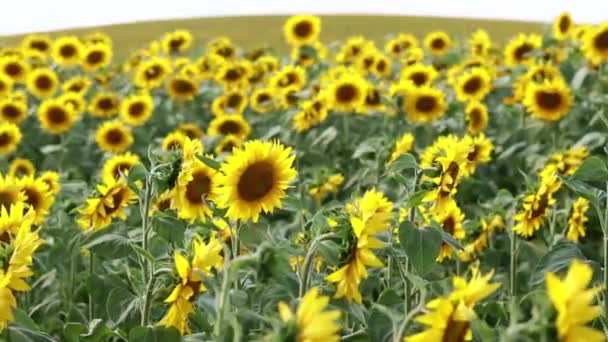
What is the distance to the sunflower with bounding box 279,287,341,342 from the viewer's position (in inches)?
43.9

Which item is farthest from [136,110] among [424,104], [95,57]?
[424,104]

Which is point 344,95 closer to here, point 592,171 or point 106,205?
point 106,205

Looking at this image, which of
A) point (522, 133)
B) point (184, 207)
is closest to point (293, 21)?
point (522, 133)

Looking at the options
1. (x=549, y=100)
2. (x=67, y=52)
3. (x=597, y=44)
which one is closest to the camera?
(x=549, y=100)

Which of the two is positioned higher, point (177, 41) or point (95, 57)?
point (177, 41)

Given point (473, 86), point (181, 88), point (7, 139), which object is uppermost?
point (181, 88)

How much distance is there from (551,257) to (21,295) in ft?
5.38

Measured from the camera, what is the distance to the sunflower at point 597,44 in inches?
188

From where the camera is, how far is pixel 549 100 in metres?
4.36

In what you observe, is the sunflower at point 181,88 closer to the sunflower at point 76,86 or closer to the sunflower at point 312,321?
the sunflower at point 76,86

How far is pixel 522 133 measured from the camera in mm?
4965

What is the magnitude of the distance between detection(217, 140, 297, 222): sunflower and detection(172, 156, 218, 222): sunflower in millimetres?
76

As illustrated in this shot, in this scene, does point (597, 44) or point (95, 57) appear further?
point (95, 57)

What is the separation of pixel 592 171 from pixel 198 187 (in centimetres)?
82
